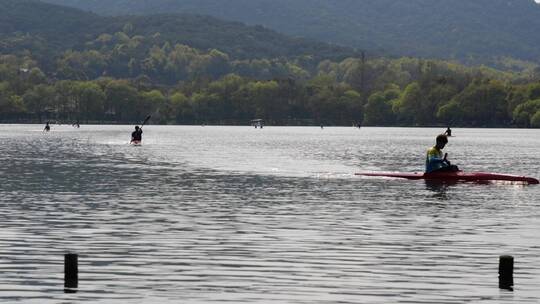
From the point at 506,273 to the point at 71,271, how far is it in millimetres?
10480

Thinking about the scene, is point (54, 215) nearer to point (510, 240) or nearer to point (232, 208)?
point (232, 208)

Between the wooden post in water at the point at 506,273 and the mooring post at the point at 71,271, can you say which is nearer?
the mooring post at the point at 71,271

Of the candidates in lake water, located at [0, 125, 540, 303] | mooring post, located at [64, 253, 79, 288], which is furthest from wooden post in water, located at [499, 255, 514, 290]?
mooring post, located at [64, 253, 79, 288]

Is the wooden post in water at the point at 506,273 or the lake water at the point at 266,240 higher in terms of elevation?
the wooden post in water at the point at 506,273

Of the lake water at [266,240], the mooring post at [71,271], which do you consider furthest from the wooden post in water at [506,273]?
the mooring post at [71,271]

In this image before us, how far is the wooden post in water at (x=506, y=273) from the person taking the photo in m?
28.5

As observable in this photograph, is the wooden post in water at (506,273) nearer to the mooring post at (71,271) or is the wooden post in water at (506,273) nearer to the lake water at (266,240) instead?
the lake water at (266,240)

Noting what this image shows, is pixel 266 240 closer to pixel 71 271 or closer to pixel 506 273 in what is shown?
pixel 71 271

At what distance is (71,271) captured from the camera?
29.0m

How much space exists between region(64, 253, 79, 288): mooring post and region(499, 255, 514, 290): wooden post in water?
10.0 m

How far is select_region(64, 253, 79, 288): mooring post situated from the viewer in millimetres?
28219

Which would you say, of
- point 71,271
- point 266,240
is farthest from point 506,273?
point 266,240

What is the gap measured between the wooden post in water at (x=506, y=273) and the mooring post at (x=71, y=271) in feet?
32.9

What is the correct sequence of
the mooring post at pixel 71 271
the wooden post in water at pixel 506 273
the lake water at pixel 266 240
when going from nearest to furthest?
the mooring post at pixel 71 271, the wooden post in water at pixel 506 273, the lake water at pixel 266 240
